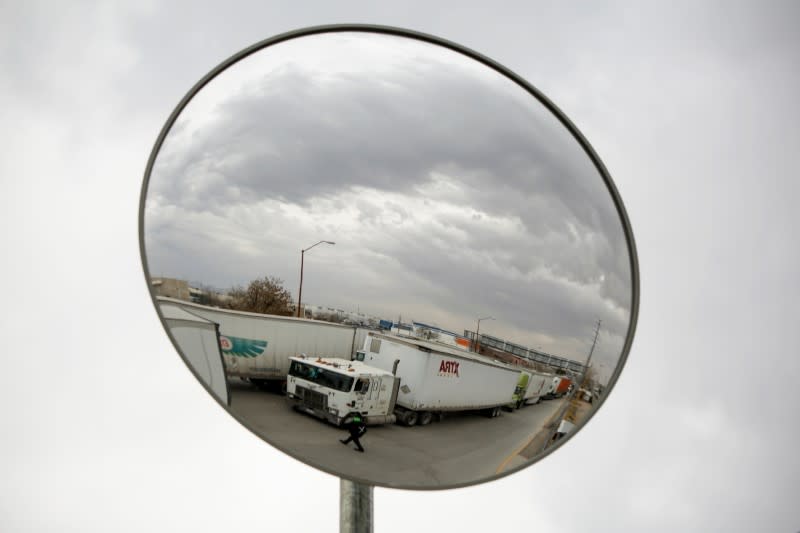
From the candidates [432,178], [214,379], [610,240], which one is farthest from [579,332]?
[214,379]

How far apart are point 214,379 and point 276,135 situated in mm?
772

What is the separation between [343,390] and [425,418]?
0.33 meters

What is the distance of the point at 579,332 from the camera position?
140 centimetres

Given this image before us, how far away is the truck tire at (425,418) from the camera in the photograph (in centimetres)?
146

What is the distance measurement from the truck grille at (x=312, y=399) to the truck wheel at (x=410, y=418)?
0.79ft

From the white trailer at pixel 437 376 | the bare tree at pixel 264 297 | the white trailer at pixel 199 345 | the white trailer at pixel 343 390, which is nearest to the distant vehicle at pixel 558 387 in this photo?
the white trailer at pixel 437 376

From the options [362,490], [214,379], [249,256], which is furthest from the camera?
[362,490]

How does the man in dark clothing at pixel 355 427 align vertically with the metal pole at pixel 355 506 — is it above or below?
above

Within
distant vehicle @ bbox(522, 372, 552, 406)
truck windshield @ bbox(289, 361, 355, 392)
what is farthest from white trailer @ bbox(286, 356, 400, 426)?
distant vehicle @ bbox(522, 372, 552, 406)

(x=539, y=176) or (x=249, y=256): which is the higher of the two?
(x=539, y=176)

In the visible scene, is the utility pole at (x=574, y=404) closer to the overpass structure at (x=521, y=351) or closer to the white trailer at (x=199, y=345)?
the overpass structure at (x=521, y=351)

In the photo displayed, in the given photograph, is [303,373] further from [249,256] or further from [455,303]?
[455,303]

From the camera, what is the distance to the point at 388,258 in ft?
4.58

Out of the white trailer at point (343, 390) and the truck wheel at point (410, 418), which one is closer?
the white trailer at point (343, 390)
